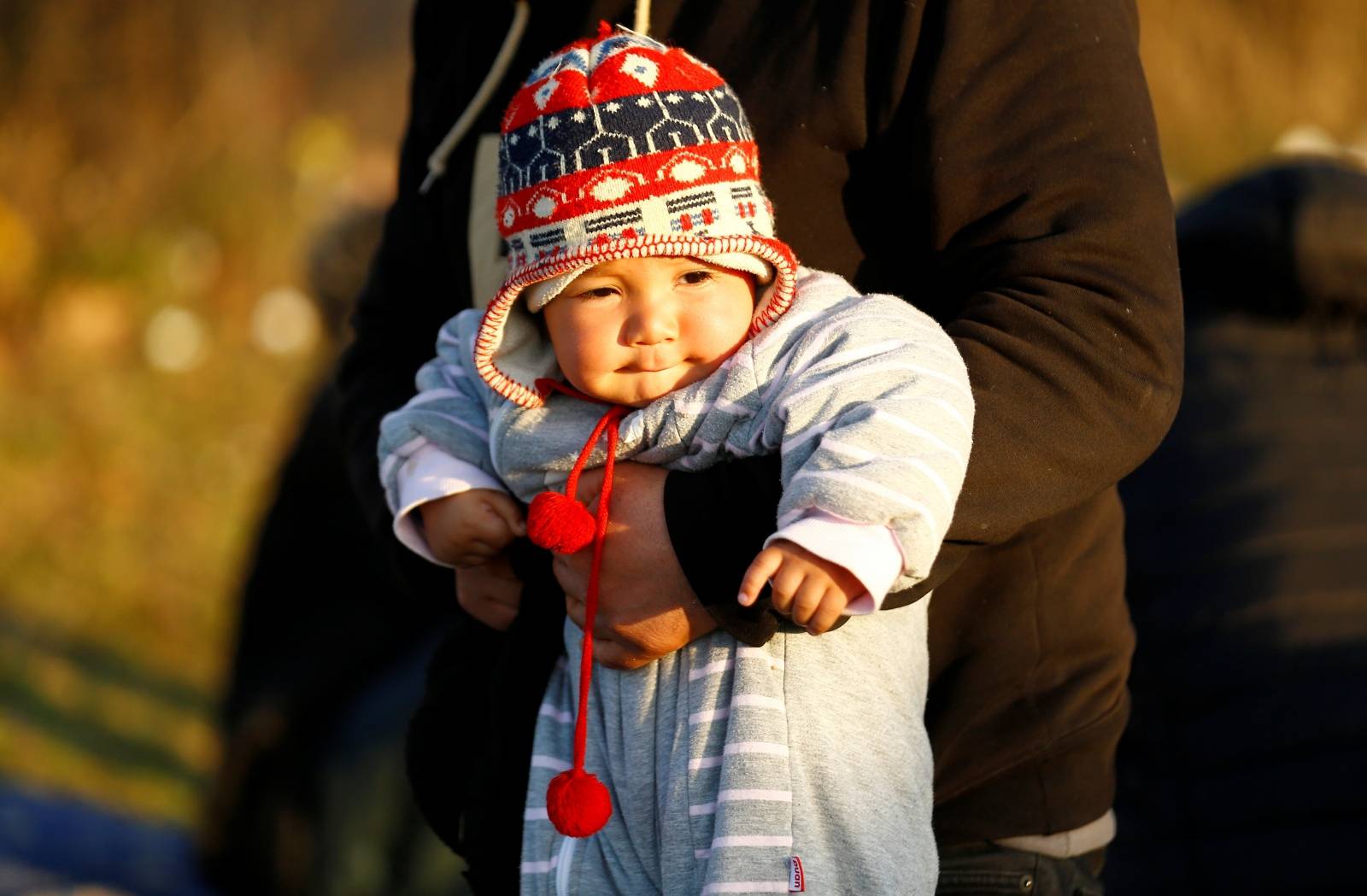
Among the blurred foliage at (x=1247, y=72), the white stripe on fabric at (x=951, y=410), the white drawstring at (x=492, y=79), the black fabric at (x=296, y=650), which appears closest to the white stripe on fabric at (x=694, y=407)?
the white stripe on fabric at (x=951, y=410)

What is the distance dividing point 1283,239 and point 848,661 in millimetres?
1617

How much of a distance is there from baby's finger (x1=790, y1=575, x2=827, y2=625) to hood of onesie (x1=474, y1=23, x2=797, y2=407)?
28 centimetres

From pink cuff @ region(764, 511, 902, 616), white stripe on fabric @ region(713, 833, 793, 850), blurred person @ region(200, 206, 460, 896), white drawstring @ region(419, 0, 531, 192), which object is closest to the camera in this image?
pink cuff @ region(764, 511, 902, 616)

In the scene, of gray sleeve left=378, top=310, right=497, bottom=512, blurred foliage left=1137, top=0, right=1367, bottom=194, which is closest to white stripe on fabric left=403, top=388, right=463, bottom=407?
gray sleeve left=378, top=310, right=497, bottom=512

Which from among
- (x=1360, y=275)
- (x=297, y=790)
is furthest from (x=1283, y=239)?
(x=297, y=790)

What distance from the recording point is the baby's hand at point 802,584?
1.24 metres

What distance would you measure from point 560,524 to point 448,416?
28 cm

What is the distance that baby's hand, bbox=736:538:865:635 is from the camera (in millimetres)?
1239

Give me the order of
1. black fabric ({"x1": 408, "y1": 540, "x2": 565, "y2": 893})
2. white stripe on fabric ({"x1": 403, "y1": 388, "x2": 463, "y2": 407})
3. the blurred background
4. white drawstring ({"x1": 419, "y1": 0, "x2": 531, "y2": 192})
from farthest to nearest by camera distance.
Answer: the blurred background → white drawstring ({"x1": 419, "y1": 0, "x2": 531, "y2": 192}) → white stripe on fabric ({"x1": 403, "y1": 388, "x2": 463, "y2": 407}) → black fabric ({"x1": 408, "y1": 540, "x2": 565, "y2": 893})

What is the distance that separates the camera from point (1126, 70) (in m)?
1.49

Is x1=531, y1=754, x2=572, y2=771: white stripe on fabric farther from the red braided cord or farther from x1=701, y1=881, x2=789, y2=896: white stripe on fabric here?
x1=701, y1=881, x2=789, y2=896: white stripe on fabric

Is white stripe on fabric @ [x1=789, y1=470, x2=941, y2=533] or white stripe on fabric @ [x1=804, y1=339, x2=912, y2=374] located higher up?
white stripe on fabric @ [x1=804, y1=339, x2=912, y2=374]

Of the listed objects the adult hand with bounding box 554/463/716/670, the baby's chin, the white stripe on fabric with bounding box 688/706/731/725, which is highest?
the baby's chin

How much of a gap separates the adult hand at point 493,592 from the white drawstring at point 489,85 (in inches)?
19.7
